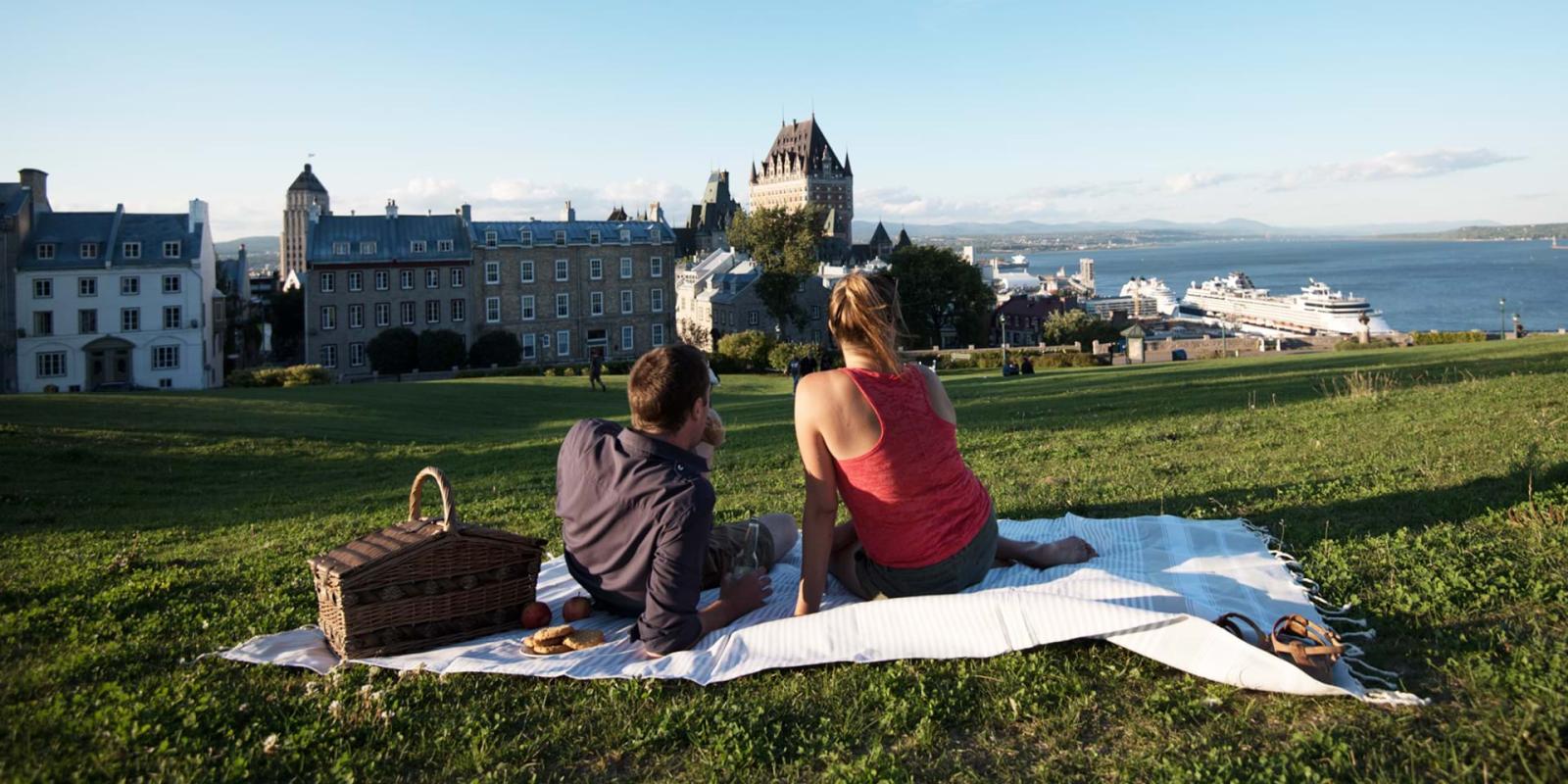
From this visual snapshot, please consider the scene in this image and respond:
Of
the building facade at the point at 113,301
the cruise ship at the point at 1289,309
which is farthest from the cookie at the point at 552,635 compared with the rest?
the cruise ship at the point at 1289,309

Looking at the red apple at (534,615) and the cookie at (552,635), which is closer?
the cookie at (552,635)

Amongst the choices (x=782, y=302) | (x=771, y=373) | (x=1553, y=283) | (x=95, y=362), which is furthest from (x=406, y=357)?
(x=1553, y=283)

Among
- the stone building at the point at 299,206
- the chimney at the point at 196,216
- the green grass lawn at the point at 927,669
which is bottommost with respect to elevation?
the green grass lawn at the point at 927,669

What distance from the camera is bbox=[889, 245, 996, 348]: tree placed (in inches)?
2739

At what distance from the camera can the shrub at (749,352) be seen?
48.3 metres

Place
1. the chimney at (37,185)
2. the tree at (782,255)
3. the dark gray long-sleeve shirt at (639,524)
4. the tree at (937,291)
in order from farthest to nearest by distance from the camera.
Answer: the tree at (937,291), the tree at (782,255), the chimney at (37,185), the dark gray long-sleeve shirt at (639,524)

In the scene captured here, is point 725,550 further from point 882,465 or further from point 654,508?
point 882,465

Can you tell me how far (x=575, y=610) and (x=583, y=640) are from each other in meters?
0.49

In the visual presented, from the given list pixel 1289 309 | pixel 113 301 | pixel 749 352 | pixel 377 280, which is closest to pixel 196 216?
pixel 113 301

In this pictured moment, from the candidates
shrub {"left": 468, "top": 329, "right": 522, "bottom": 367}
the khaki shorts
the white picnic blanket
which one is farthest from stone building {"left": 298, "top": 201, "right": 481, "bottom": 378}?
the white picnic blanket

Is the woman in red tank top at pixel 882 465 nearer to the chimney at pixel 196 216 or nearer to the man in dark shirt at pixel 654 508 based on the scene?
the man in dark shirt at pixel 654 508

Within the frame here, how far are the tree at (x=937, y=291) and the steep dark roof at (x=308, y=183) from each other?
114m

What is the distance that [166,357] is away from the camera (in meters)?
49.9

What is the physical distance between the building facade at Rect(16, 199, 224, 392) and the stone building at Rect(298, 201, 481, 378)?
5.29m
